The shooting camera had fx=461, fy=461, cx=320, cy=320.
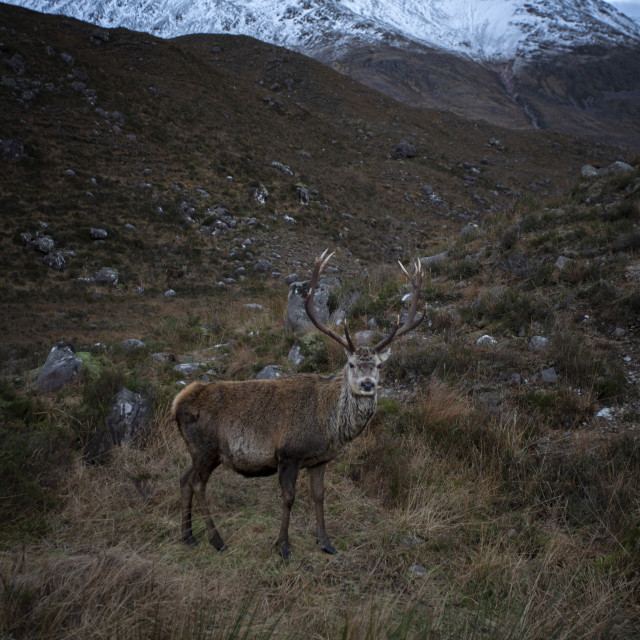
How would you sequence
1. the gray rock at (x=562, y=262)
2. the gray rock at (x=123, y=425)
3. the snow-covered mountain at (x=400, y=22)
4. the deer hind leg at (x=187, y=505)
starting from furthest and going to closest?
the snow-covered mountain at (x=400, y=22), the gray rock at (x=562, y=262), the gray rock at (x=123, y=425), the deer hind leg at (x=187, y=505)

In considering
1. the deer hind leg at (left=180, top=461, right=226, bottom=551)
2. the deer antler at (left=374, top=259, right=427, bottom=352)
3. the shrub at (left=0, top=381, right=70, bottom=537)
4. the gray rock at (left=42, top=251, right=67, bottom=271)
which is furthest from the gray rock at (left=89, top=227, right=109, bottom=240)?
the deer hind leg at (left=180, top=461, right=226, bottom=551)

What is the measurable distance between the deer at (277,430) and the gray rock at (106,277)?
52.2 ft

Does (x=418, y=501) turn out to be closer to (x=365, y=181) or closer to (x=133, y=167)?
(x=133, y=167)

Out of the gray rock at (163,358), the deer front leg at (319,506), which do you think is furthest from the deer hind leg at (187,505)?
the gray rock at (163,358)

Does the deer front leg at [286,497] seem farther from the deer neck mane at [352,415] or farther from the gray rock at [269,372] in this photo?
the gray rock at [269,372]

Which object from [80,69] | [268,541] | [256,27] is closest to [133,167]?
[80,69]

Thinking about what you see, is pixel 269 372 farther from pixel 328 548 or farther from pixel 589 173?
pixel 589 173

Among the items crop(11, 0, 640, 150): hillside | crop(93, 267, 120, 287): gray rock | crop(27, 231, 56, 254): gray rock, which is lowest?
crop(93, 267, 120, 287): gray rock

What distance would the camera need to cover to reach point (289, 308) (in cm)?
1012

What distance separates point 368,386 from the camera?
385 centimetres

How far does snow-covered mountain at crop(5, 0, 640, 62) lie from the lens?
114875 millimetres

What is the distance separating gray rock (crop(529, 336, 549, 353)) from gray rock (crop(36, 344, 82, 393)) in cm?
679

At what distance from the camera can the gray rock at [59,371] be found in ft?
22.4

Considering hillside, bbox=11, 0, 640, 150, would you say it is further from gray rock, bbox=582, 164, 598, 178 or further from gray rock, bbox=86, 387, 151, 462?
gray rock, bbox=86, 387, 151, 462
